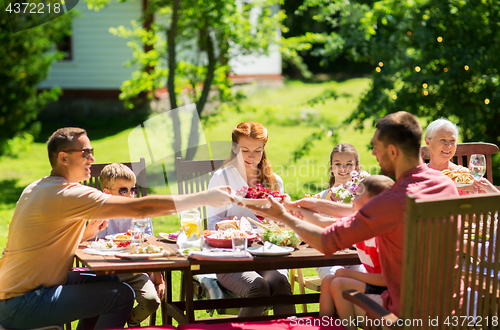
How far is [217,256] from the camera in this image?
288cm

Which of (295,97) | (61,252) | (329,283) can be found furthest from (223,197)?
(295,97)

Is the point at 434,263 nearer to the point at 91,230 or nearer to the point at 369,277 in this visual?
the point at 369,277

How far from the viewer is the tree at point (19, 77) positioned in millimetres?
11953

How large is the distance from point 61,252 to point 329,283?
5.11 feet

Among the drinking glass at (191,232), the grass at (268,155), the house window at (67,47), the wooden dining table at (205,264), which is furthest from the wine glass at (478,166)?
the house window at (67,47)

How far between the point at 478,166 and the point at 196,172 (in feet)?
7.44

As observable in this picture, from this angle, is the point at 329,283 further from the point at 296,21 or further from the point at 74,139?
the point at 296,21

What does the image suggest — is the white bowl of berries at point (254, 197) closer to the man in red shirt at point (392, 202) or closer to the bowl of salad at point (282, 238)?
the bowl of salad at point (282, 238)

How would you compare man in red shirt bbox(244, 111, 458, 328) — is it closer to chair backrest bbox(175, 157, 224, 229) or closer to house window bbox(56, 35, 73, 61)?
chair backrest bbox(175, 157, 224, 229)

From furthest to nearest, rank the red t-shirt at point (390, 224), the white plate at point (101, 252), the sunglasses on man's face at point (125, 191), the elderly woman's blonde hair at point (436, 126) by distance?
the elderly woman's blonde hair at point (436, 126) < the sunglasses on man's face at point (125, 191) < the white plate at point (101, 252) < the red t-shirt at point (390, 224)

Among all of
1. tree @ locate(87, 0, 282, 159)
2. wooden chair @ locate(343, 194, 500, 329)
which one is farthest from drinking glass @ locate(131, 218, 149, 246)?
tree @ locate(87, 0, 282, 159)

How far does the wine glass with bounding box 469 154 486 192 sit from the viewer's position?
3855 mm

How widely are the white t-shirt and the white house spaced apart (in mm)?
12977

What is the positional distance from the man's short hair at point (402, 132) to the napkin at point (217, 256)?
1.01 m
